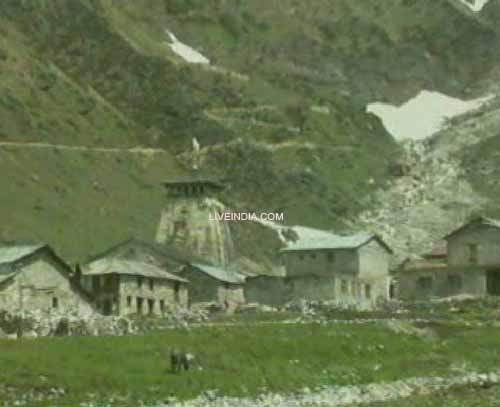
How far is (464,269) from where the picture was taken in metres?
111

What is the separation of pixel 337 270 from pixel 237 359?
41403mm

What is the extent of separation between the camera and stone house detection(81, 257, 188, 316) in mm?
99094

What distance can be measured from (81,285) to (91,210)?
70.1 m

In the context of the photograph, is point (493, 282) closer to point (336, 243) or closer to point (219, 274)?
point (336, 243)

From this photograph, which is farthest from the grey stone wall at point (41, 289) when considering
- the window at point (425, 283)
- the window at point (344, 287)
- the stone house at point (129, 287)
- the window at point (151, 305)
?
the window at point (425, 283)

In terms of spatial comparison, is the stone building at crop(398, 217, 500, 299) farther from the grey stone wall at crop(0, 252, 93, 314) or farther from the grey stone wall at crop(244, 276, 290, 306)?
the grey stone wall at crop(0, 252, 93, 314)

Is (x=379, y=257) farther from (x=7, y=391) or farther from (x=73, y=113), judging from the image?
(x=73, y=113)

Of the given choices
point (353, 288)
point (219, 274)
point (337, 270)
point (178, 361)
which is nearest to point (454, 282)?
point (353, 288)

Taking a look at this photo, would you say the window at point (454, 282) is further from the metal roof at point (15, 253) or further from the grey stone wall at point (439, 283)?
the metal roof at point (15, 253)

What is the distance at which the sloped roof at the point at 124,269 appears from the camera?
3945 inches

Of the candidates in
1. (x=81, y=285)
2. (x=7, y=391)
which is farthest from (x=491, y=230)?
(x=7, y=391)

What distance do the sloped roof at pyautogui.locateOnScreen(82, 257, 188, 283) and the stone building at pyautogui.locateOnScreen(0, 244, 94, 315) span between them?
3737mm

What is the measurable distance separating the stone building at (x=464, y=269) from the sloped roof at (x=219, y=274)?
13.2 meters

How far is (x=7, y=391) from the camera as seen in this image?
57.6m
